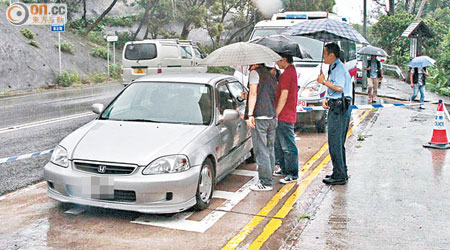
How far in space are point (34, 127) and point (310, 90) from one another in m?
6.30

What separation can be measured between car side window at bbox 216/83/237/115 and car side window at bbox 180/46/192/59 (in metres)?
13.6

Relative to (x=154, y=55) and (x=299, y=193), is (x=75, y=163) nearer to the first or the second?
(x=299, y=193)

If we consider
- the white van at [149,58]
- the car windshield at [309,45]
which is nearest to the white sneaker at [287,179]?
the car windshield at [309,45]

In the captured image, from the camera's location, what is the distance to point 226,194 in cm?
662

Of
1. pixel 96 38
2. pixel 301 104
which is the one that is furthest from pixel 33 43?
pixel 301 104

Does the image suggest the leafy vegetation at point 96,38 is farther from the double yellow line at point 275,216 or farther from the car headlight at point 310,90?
the double yellow line at point 275,216

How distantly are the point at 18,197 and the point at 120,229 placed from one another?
1.94 metres

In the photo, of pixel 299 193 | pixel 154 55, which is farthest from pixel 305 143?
pixel 154 55

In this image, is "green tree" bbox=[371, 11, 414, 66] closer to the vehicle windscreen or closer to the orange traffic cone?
the vehicle windscreen

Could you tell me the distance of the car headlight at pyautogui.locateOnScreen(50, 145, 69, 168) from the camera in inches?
219

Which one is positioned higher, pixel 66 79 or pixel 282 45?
pixel 282 45

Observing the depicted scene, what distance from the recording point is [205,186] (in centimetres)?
591

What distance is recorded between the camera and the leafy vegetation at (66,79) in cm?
2472

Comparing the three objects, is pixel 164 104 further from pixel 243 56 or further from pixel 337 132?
pixel 337 132
